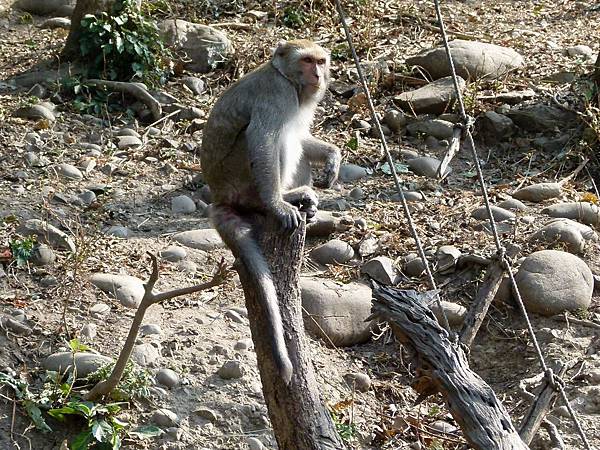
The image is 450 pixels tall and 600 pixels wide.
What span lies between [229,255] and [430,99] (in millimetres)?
3222

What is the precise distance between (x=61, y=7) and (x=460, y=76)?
4.90m

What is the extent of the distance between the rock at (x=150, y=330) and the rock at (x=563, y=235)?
3270mm

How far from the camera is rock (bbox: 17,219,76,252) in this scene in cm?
774

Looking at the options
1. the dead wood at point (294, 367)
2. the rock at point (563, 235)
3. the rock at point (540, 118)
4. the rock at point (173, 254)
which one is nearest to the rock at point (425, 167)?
the rock at point (540, 118)

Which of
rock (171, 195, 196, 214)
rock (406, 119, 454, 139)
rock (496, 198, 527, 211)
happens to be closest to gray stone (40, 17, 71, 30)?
rock (171, 195, 196, 214)

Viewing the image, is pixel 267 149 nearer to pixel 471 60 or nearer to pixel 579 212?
pixel 579 212

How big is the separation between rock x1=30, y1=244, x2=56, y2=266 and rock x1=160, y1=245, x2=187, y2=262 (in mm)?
891

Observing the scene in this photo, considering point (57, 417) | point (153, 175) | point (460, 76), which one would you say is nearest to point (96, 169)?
point (153, 175)

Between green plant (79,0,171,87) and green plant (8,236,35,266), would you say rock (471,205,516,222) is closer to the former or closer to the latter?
green plant (79,0,171,87)

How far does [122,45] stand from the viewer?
33.7 feet

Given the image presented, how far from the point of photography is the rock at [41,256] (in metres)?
7.48

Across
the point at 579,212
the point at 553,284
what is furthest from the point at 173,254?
the point at 579,212

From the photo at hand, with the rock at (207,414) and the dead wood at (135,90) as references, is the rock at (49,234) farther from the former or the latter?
the dead wood at (135,90)

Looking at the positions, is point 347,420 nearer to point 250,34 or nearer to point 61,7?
point 250,34
